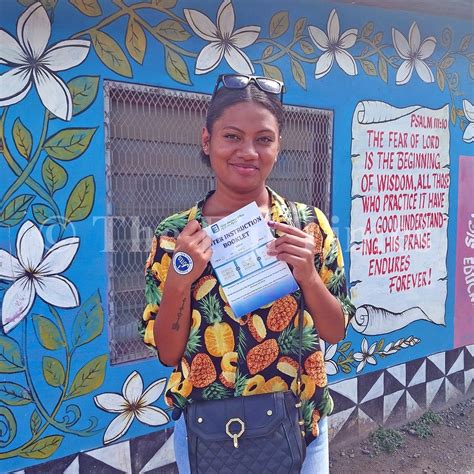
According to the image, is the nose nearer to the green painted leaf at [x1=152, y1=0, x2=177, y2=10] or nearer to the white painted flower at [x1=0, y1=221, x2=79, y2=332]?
the white painted flower at [x1=0, y1=221, x2=79, y2=332]

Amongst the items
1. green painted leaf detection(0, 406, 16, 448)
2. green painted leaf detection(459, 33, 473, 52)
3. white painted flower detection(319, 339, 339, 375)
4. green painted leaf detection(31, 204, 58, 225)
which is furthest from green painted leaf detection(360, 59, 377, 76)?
green painted leaf detection(0, 406, 16, 448)

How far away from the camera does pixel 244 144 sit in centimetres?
122

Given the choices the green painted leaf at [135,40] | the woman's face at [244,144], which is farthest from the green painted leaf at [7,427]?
the green painted leaf at [135,40]

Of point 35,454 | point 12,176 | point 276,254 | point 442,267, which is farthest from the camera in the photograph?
point 442,267

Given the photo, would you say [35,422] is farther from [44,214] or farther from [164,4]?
[164,4]

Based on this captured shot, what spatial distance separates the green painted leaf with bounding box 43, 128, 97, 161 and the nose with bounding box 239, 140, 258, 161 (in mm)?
1171

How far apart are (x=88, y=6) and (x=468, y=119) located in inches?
112

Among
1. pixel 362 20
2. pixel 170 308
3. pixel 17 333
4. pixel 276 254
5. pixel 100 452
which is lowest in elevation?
pixel 100 452

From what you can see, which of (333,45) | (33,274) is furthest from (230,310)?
(333,45)

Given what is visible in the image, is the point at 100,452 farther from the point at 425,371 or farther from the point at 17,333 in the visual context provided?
the point at 425,371

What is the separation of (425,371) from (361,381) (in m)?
0.69

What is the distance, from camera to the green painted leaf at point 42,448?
210cm

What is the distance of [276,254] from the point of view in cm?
118

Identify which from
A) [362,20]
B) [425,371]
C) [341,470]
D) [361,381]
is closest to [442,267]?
[425,371]
